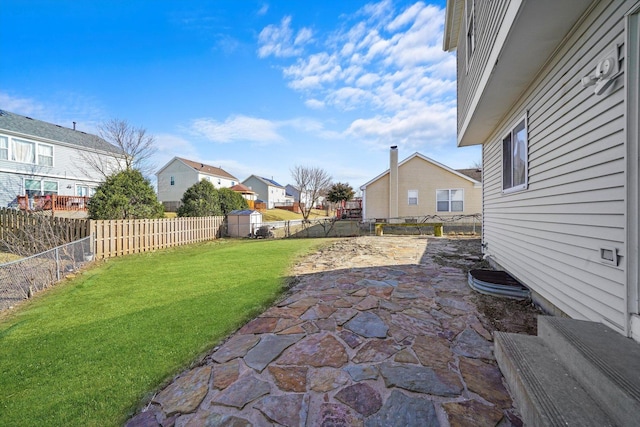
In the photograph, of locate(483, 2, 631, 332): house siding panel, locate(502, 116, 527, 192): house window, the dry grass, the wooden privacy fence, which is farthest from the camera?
the wooden privacy fence

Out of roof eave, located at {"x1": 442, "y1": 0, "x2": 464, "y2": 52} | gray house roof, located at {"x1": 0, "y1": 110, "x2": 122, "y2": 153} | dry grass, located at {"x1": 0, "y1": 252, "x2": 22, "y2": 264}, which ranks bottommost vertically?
dry grass, located at {"x1": 0, "y1": 252, "x2": 22, "y2": 264}

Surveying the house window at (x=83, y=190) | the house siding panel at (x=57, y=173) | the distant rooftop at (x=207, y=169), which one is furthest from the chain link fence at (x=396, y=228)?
the distant rooftop at (x=207, y=169)

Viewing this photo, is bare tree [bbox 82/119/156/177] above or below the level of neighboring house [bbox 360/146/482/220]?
above

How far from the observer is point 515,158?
480 cm

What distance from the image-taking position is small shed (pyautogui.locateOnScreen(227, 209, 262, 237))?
1465 cm

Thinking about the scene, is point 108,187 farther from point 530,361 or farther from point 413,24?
point 530,361

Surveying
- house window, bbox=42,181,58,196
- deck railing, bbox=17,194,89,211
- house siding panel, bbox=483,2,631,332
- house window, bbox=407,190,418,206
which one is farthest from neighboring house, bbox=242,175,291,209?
house siding panel, bbox=483,2,631,332

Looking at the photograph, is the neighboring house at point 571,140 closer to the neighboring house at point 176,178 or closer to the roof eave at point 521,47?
the roof eave at point 521,47

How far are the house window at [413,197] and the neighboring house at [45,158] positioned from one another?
21609 mm

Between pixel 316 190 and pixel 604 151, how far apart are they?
31.8 m

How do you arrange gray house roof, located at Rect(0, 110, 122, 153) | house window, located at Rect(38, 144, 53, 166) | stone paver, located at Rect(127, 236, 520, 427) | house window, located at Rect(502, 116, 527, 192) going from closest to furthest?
stone paver, located at Rect(127, 236, 520, 427) → house window, located at Rect(502, 116, 527, 192) → gray house roof, located at Rect(0, 110, 122, 153) → house window, located at Rect(38, 144, 53, 166)

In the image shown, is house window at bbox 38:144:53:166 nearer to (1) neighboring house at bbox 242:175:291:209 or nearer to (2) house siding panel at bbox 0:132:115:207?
(2) house siding panel at bbox 0:132:115:207

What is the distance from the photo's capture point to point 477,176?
60.0ft

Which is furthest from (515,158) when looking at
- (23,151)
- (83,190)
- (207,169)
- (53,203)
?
(207,169)
